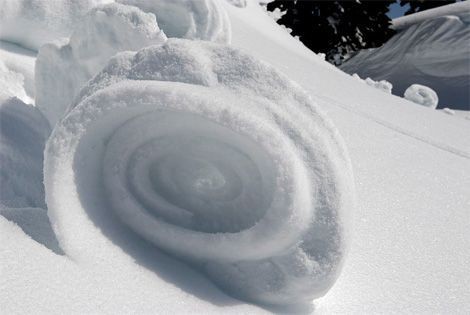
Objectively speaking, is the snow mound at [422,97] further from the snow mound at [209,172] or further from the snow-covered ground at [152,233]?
the snow mound at [209,172]

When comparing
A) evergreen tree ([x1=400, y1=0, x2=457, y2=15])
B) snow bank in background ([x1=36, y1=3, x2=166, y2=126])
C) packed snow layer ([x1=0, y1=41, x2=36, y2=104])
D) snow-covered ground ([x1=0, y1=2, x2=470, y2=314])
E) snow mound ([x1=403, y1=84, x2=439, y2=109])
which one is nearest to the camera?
snow-covered ground ([x1=0, y1=2, x2=470, y2=314])

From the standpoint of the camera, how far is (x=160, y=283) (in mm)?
1065

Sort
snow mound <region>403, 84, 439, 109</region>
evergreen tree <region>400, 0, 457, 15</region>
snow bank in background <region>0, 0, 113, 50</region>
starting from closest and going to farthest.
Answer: snow bank in background <region>0, 0, 113, 50</region>
snow mound <region>403, 84, 439, 109</region>
evergreen tree <region>400, 0, 457, 15</region>

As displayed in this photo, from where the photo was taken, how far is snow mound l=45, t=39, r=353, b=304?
1.06 m

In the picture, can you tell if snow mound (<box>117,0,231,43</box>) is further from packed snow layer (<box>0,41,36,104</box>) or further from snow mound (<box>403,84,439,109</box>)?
snow mound (<box>403,84,439,109</box>)

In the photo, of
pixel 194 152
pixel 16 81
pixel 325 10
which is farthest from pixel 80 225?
pixel 325 10

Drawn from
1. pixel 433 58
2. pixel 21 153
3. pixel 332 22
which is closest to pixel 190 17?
pixel 21 153

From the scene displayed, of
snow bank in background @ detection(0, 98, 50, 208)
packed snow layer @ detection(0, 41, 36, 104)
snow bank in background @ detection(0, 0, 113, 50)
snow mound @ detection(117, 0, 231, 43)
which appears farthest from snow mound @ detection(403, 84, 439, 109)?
snow bank in background @ detection(0, 98, 50, 208)

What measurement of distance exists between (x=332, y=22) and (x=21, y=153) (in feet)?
33.1

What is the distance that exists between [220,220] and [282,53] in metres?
3.28

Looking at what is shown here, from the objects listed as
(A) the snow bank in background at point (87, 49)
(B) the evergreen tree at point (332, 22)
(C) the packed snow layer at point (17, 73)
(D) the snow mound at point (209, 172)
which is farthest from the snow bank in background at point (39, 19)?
(B) the evergreen tree at point (332, 22)

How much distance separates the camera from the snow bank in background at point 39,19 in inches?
95.7

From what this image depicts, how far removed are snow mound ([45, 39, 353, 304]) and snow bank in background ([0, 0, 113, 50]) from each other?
56.9 inches

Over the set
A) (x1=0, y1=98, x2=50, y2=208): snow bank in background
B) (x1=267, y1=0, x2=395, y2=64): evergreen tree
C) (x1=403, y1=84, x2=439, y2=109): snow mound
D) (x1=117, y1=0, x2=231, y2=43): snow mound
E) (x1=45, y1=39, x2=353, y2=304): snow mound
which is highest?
(x1=45, y1=39, x2=353, y2=304): snow mound
